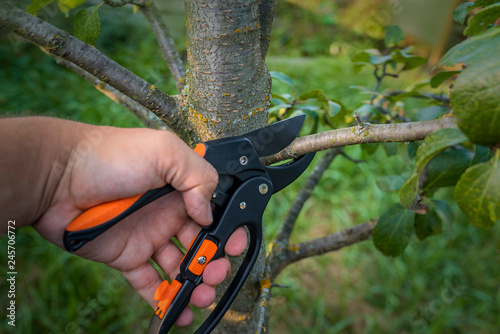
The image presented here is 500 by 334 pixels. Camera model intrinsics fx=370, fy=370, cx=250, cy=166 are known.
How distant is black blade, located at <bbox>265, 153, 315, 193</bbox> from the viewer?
33.9 inches

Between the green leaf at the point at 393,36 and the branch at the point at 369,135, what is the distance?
708mm

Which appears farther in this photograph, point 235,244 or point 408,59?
point 408,59

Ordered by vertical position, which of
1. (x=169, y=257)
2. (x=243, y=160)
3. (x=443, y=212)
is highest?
(x=243, y=160)

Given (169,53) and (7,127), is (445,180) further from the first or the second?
(7,127)

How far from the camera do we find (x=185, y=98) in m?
0.84

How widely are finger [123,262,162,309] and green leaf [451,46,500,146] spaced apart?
758 mm

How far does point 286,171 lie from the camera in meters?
0.87

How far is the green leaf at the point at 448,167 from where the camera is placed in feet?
2.76

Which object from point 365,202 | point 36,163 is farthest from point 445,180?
point 365,202

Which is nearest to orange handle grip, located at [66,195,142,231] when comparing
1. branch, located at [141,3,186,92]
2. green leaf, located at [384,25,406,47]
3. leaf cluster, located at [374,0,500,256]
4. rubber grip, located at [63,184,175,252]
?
rubber grip, located at [63,184,175,252]

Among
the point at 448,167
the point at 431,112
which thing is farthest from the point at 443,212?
the point at 431,112

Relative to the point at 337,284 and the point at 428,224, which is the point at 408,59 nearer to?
the point at 428,224

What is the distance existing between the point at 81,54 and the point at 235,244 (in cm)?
52

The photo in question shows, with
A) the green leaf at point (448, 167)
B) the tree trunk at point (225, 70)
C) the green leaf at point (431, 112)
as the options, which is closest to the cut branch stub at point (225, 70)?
the tree trunk at point (225, 70)
